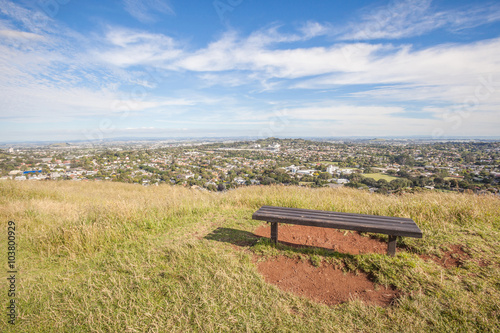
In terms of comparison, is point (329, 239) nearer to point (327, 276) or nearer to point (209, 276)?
point (327, 276)

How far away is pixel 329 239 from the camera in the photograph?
432 cm

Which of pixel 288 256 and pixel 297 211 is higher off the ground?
pixel 297 211

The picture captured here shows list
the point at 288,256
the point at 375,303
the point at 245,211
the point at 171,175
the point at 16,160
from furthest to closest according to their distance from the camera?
the point at 16,160, the point at 171,175, the point at 245,211, the point at 288,256, the point at 375,303

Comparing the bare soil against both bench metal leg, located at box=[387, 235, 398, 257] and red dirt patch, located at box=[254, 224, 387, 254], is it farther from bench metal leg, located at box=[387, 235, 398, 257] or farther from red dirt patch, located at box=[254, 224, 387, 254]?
bench metal leg, located at box=[387, 235, 398, 257]

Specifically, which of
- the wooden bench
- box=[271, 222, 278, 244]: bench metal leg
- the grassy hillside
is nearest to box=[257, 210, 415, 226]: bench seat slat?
the wooden bench

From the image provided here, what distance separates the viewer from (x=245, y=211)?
20.3 feet

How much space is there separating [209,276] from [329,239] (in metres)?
2.47

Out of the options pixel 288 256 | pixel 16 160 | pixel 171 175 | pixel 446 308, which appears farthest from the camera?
pixel 16 160

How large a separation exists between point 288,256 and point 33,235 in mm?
5376

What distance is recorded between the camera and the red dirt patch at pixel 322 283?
109 inches

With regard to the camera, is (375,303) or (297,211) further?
(297,211)

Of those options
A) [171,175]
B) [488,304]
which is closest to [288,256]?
[488,304]

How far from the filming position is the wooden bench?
3.25 metres

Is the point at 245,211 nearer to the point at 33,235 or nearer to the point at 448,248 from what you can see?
the point at 448,248
